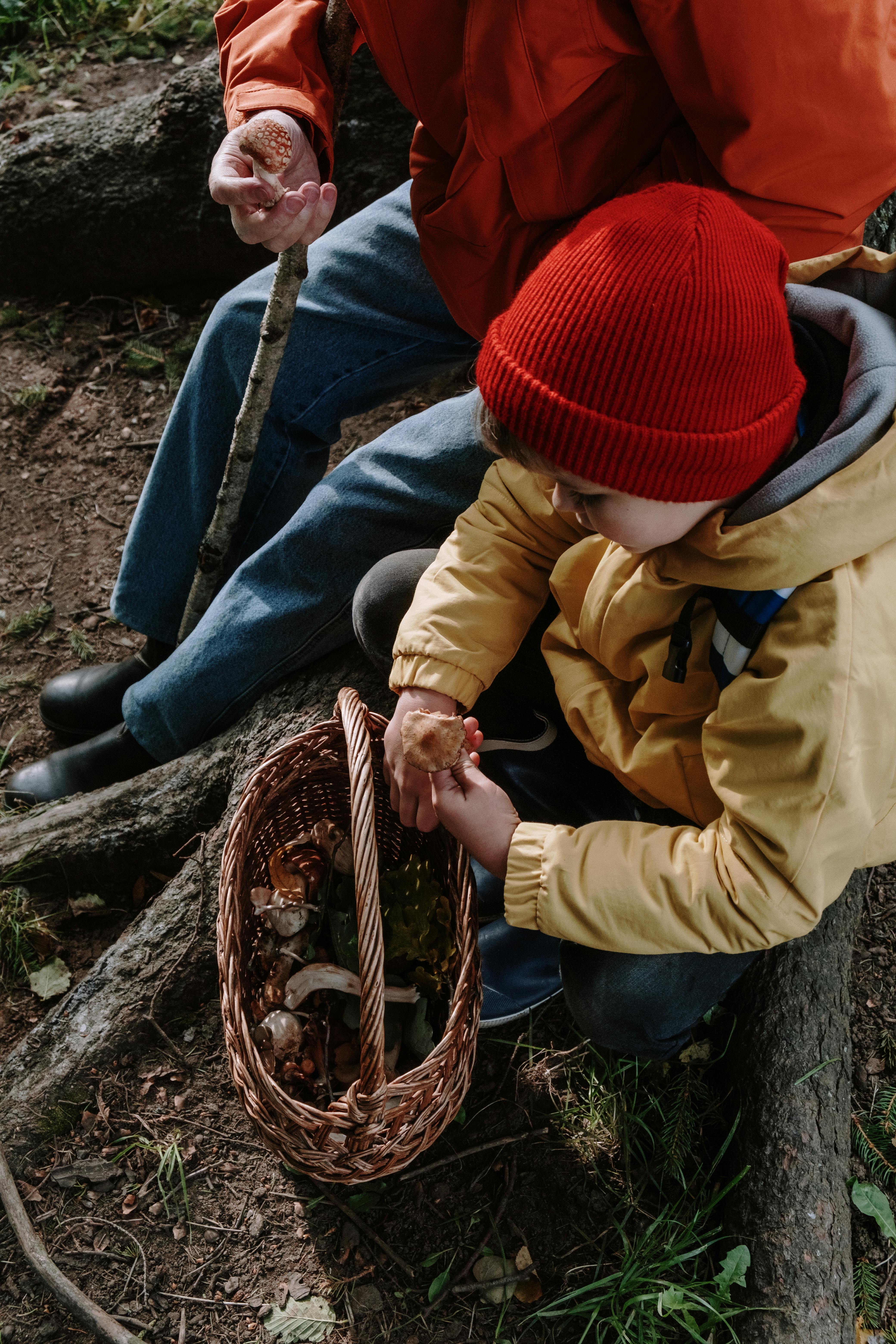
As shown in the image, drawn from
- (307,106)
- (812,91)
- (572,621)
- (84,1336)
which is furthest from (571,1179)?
(307,106)

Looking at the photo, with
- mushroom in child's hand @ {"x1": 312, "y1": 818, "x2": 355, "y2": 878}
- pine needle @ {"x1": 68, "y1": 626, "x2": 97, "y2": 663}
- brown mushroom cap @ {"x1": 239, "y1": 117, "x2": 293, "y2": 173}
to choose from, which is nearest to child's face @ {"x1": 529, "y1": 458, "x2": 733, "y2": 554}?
brown mushroom cap @ {"x1": 239, "y1": 117, "x2": 293, "y2": 173}

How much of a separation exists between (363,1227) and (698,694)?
52.0 inches

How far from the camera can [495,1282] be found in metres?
1.79

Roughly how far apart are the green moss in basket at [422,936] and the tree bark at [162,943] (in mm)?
443

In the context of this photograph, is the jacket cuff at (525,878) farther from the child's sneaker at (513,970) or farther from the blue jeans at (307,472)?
the blue jeans at (307,472)

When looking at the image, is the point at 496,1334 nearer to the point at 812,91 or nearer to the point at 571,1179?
the point at 571,1179

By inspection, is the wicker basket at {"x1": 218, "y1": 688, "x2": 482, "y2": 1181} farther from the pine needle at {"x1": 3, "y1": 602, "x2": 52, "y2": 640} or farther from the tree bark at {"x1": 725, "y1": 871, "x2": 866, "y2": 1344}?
the pine needle at {"x1": 3, "y1": 602, "x2": 52, "y2": 640}

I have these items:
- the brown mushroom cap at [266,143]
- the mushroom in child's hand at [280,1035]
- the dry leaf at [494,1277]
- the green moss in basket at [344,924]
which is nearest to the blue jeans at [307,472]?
the brown mushroom cap at [266,143]

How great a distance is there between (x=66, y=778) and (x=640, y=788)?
1712mm

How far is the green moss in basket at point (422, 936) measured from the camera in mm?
1900

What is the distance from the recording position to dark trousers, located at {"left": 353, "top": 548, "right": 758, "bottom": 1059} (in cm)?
164

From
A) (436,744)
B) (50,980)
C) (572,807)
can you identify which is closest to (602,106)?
(436,744)

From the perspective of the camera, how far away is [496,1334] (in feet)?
5.62

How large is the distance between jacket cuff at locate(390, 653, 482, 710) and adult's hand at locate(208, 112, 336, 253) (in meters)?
0.80
